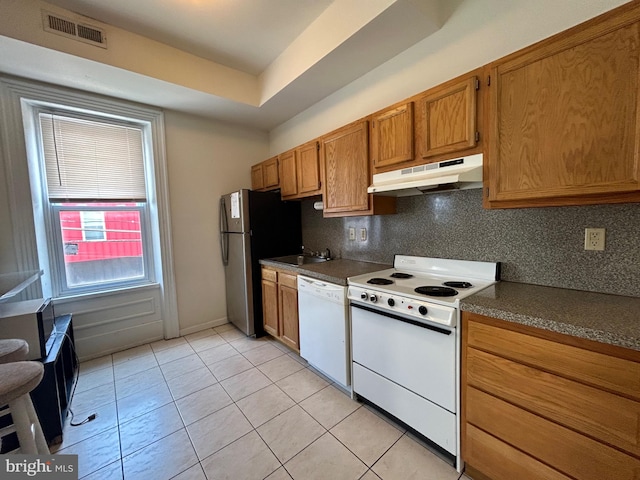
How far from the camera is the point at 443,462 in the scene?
1.45 meters

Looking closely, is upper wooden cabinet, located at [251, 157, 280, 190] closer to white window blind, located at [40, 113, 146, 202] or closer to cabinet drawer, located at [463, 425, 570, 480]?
white window blind, located at [40, 113, 146, 202]

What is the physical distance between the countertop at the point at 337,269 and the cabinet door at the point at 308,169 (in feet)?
2.52

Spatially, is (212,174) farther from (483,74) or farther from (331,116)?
(483,74)

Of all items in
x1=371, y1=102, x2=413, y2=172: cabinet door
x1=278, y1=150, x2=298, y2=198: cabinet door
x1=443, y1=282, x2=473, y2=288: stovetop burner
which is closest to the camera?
x1=443, y1=282, x2=473, y2=288: stovetop burner

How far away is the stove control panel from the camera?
4.35ft

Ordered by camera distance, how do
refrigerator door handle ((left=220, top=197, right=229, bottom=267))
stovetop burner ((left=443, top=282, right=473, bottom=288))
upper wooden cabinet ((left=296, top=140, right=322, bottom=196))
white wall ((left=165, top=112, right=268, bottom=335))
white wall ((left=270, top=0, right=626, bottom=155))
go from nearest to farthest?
white wall ((left=270, top=0, right=626, bottom=155)) < stovetop burner ((left=443, top=282, right=473, bottom=288)) < upper wooden cabinet ((left=296, top=140, right=322, bottom=196)) < white wall ((left=165, top=112, right=268, bottom=335)) < refrigerator door handle ((left=220, top=197, right=229, bottom=267))

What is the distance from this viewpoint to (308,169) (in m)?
2.68

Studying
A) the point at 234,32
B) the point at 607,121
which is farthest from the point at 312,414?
the point at 234,32

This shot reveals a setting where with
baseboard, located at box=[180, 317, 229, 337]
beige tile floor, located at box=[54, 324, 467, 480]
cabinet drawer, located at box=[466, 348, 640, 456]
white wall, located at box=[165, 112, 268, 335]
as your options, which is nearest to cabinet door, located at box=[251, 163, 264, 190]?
white wall, located at box=[165, 112, 268, 335]

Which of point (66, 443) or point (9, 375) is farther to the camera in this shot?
point (66, 443)

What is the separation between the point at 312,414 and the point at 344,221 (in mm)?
1753

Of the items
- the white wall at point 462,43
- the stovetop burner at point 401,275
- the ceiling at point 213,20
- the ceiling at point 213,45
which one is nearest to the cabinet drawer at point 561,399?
the stovetop burner at point 401,275

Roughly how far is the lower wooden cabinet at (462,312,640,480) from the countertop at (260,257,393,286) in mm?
906

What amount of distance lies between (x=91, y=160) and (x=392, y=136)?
9.94 ft
